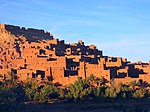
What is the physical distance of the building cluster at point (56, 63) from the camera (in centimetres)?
3859

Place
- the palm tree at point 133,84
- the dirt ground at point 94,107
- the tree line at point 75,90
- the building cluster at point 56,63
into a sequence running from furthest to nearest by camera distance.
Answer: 1. the building cluster at point 56,63
2. the palm tree at point 133,84
3. the tree line at point 75,90
4. the dirt ground at point 94,107

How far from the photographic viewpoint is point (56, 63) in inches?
1596

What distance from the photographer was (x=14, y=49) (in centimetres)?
4750

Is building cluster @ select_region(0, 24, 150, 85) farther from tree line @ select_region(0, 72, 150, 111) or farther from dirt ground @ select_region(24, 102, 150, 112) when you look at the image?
dirt ground @ select_region(24, 102, 150, 112)

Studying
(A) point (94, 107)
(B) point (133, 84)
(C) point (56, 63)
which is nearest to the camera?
(A) point (94, 107)

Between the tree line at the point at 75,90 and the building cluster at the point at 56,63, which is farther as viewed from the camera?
the building cluster at the point at 56,63

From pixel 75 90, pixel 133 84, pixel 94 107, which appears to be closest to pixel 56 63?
pixel 75 90

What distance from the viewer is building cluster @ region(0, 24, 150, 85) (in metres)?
38.6

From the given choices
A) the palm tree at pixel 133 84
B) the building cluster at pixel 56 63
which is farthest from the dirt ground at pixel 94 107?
the building cluster at pixel 56 63

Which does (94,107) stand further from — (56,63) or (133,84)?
(56,63)

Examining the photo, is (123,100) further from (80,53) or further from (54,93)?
(80,53)

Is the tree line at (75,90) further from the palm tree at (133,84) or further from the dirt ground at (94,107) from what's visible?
the dirt ground at (94,107)

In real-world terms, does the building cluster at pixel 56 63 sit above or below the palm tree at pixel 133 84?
above

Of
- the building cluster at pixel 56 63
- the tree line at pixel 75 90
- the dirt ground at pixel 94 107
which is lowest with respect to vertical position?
the dirt ground at pixel 94 107
